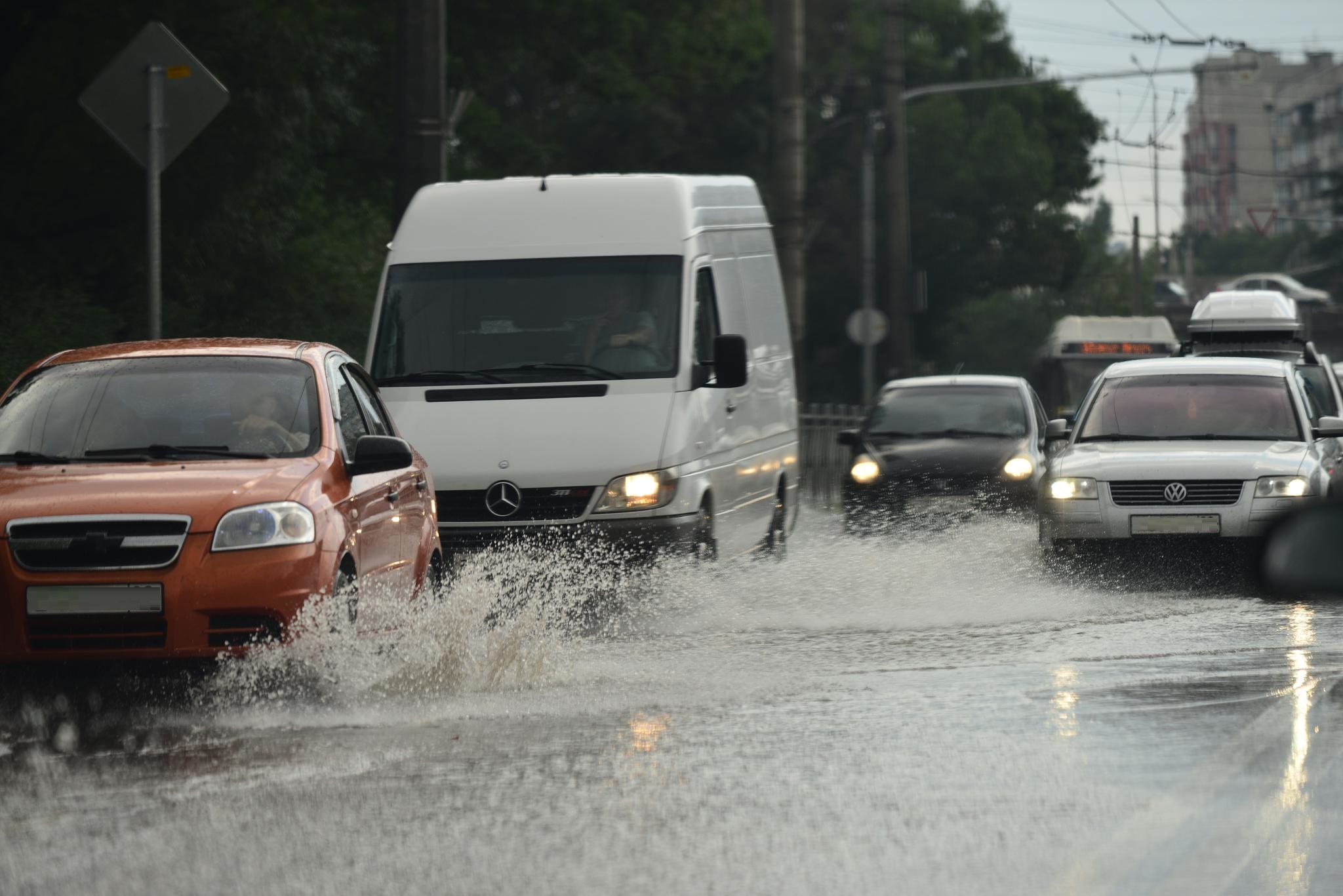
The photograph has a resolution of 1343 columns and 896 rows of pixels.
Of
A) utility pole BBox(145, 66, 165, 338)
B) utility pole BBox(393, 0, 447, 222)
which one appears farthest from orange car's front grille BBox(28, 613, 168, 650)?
utility pole BBox(393, 0, 447, 222)

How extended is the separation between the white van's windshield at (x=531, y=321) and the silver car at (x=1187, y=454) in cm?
309

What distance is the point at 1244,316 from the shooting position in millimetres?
24703

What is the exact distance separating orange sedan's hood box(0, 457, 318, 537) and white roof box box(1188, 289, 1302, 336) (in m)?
17.1

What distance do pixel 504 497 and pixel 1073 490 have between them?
4106 millimetres

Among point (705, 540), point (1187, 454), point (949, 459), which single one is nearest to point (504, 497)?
point (705, 540)

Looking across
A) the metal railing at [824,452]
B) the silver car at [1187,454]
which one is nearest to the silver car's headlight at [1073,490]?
the silver car at [1187,454]

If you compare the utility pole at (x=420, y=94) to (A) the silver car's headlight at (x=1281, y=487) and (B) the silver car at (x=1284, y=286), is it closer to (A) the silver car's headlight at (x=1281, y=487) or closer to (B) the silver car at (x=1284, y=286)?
(A) the silver car's headlight at (x=1281, y=487)

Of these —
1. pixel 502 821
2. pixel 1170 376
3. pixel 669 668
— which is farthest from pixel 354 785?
pixel 1170 376

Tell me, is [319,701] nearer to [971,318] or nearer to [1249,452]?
[1249,452]

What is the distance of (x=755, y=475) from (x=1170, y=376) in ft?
10.8

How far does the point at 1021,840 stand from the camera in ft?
20.5

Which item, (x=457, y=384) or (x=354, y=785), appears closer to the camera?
(x=354, y=785)

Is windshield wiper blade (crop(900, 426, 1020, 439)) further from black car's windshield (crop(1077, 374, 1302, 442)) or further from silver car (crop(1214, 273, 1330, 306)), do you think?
silver car (crop(1214, 273, 1330, 306))

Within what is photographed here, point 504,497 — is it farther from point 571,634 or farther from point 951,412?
point 951,412
